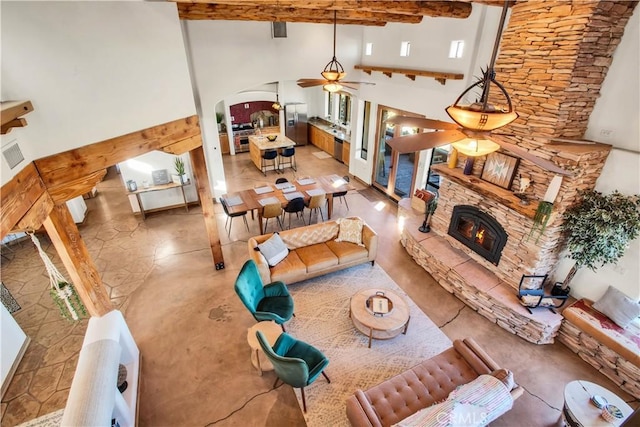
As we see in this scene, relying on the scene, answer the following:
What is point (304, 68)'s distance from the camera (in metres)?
8.17

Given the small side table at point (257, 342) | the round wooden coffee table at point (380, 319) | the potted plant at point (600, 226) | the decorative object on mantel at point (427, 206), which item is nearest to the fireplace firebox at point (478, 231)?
the decorative object on mantel at point (427, 206)

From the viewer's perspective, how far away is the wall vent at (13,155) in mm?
2680

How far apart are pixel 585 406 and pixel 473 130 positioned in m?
3.28

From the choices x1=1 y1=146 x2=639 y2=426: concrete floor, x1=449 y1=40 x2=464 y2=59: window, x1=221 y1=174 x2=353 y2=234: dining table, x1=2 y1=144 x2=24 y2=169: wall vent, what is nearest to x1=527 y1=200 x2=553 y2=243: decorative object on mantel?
x1=1 y1=146 x2=639 y2=426: concrete floor

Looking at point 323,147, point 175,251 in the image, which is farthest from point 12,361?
point 323,147

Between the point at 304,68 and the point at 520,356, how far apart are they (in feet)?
25.2

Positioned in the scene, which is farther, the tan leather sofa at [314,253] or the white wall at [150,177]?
the white wall at [150,177]

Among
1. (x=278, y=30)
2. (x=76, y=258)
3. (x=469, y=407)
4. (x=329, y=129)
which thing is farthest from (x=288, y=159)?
(x=469, y=407)

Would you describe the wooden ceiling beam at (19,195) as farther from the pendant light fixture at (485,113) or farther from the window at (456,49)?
the window at (456,49)

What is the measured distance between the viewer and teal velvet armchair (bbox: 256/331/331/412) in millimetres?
3303

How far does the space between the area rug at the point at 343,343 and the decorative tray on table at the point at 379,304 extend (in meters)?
0.49

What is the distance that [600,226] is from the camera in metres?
3.94

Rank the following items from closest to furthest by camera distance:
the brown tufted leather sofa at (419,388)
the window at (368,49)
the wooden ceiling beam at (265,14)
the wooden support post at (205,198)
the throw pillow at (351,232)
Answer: the brown tufted leather sofa at (419,388) → the wooden support post at (205,198) → the wooden ceiling beam at (265,14) → the throw pillow at (351,232) → the window at (368,49)

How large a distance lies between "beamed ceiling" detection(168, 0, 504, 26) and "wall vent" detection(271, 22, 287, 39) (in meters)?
1.15
